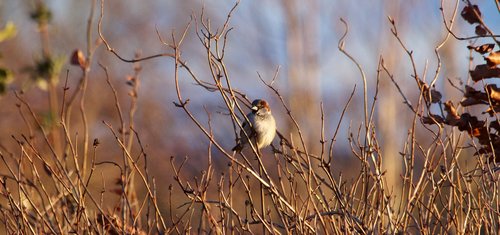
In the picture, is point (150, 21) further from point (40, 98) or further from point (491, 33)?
point (491, 33)

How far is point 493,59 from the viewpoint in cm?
364

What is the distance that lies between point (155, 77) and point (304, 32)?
6.96 meters

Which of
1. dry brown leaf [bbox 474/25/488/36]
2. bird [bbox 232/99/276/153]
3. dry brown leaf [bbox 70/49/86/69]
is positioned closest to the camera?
dry brown leaf [bbox 474/25/488/36]

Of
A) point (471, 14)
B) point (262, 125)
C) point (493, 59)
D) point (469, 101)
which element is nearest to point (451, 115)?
point (469, 101)

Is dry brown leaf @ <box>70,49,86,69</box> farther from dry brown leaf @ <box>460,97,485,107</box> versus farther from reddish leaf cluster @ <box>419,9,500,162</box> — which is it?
dry brown leaf @ <box>460,97,485,107</box>

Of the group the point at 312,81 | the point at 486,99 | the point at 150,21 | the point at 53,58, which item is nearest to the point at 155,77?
the point at 150,21

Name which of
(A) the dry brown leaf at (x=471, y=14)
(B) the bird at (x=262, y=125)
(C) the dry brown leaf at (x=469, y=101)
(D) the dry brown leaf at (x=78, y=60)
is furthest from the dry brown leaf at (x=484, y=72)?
(D) the dry brown leaf at (x=78, y=60)

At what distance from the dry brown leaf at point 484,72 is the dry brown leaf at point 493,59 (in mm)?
46

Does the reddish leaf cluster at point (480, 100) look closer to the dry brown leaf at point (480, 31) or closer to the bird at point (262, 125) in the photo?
the dry brown leaf at point (480, 31)

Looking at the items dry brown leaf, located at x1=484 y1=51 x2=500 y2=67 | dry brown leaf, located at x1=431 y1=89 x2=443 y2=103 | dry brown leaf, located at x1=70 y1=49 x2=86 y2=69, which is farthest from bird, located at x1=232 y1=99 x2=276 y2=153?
dry brown leaf, located at x1=484 y1=51 x2=500 y2=67

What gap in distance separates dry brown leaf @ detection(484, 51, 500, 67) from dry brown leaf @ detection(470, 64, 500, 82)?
46 mm

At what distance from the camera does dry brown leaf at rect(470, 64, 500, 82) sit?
3.69 metres

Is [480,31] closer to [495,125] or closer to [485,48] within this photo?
[485,48]

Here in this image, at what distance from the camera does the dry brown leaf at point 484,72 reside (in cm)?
369
